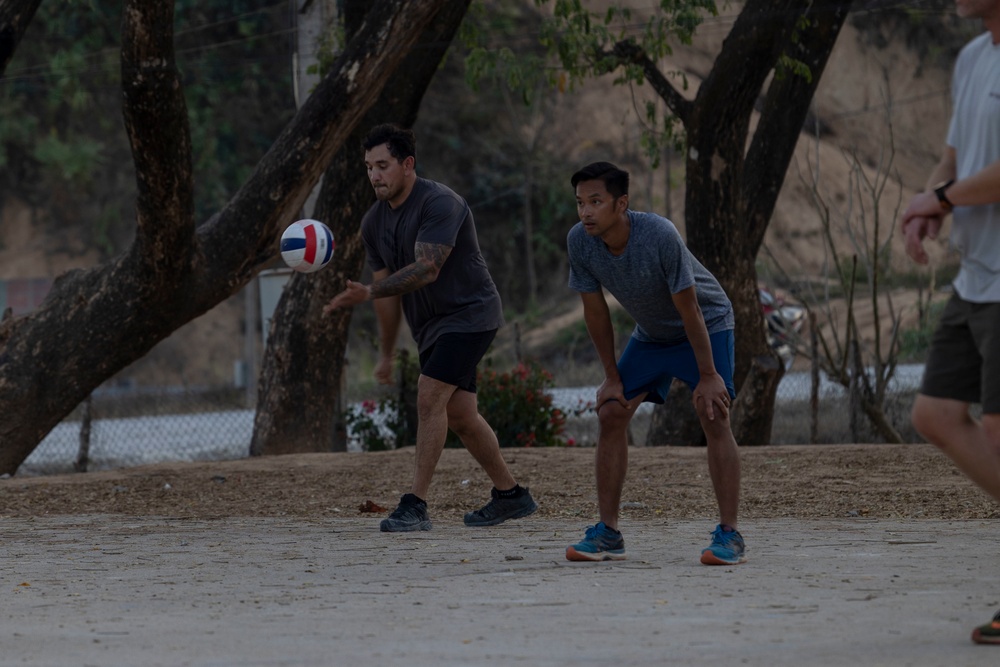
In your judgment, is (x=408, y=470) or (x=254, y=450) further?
(x=254, y=450)

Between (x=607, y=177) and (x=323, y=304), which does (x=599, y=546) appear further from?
(x=323, y=304)

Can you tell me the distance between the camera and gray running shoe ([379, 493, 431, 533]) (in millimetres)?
7547

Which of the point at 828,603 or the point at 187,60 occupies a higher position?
the point at 187,60

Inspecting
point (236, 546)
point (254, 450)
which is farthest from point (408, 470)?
point (236, 546)

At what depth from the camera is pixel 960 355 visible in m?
4.44

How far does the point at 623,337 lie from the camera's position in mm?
26484

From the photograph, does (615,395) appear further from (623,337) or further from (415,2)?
(623,337)

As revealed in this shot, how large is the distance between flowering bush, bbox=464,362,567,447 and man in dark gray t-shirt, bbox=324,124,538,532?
5363 millimetres

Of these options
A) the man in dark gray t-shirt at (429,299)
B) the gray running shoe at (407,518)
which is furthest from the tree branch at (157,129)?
the gray running shoe at (407,518)

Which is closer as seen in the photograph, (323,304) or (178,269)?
(178,269)

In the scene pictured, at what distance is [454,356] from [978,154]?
3.61 m

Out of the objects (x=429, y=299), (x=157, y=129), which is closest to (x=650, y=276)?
(x=429, y=299)

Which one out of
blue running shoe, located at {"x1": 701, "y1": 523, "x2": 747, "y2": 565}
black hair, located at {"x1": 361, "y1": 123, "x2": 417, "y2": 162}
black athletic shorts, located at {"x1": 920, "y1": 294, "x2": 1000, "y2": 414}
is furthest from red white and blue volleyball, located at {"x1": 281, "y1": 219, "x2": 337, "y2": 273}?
black athletic shorts, located at {"x1": 920, "y1": 294, "x2": 1000, "y2": 414}

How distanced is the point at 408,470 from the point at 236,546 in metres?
3.55
